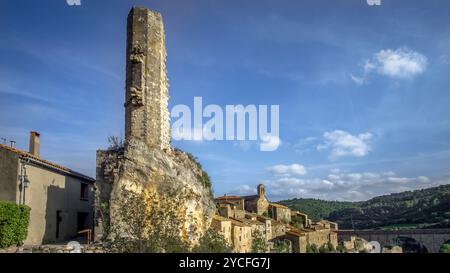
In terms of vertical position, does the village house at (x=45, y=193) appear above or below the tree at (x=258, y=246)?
above

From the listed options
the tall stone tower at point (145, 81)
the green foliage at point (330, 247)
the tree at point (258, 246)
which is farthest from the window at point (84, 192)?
the green foliage at point (330, 247)

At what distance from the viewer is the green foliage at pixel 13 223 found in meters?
14.8

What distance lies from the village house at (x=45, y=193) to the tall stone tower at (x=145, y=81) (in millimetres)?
4560

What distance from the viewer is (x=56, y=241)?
19359 mm

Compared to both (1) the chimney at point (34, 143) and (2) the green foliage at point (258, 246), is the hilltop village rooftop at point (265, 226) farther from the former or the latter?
(1) the chimney at point (34, 143)

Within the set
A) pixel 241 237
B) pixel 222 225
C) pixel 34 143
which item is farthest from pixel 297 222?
pixel 34 143

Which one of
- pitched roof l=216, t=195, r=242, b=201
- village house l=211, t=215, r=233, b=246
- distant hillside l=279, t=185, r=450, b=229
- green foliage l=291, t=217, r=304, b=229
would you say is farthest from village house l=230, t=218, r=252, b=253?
distant hillside l=279, t=185, r=450, b=229

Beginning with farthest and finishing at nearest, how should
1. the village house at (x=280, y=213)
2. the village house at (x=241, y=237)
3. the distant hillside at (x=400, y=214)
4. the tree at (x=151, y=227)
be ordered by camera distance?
the distant hillside at (x=400, y=214)
the village house at (x=280, y=213)
the village house at (x=241, y=237)
the tree at (x=151, y=227)

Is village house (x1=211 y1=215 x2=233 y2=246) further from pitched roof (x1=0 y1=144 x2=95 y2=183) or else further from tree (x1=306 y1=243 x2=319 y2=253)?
tree (x1=306 y1=243 x2=319 y2=253)

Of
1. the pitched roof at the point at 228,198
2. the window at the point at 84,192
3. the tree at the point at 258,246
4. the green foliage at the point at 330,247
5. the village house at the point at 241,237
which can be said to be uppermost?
the window at the point at 84,192

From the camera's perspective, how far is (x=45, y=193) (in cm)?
1884

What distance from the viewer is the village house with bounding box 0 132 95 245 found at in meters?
16.8

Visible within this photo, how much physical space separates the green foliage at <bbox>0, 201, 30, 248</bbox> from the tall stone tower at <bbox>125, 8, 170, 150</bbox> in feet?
17.5
